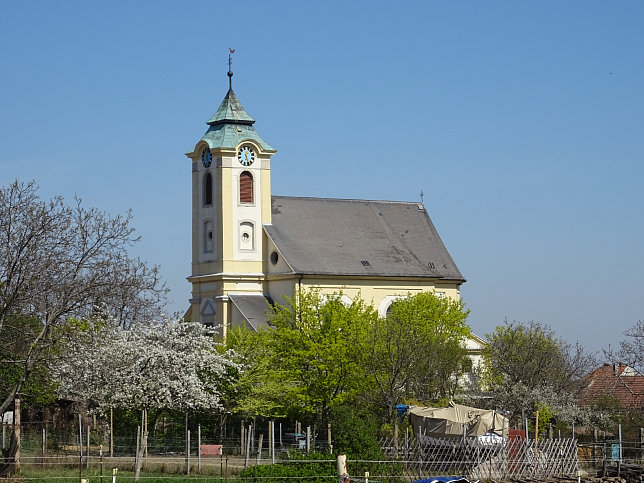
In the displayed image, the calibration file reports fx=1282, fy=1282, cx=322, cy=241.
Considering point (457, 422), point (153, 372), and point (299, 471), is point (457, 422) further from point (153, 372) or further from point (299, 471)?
point (153, 372)

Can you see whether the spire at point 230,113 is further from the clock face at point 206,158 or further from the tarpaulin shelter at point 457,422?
the tarpaulin shelter at point 457,422

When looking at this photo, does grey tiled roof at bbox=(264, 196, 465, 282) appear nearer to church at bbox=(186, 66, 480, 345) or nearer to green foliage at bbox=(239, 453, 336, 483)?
church at bbox=(186, 66, 480, 345)

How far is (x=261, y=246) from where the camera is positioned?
239ft

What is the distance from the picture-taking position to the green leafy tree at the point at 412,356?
158ft

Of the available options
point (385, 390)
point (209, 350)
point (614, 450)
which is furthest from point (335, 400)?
point (614, 450)

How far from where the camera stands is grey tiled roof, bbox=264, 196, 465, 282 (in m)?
72.5

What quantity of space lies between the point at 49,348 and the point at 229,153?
122 ft

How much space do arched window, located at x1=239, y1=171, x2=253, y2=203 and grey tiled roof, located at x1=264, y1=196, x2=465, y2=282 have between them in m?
1.89

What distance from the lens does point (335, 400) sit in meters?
47.8

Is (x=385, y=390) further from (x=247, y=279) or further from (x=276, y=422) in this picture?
(x=247, y=279)

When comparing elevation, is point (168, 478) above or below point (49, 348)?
below

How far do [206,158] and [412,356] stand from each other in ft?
93.6

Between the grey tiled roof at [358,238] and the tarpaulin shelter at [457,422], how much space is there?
98.9 feet

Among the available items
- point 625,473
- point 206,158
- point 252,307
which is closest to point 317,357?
point 625,473
